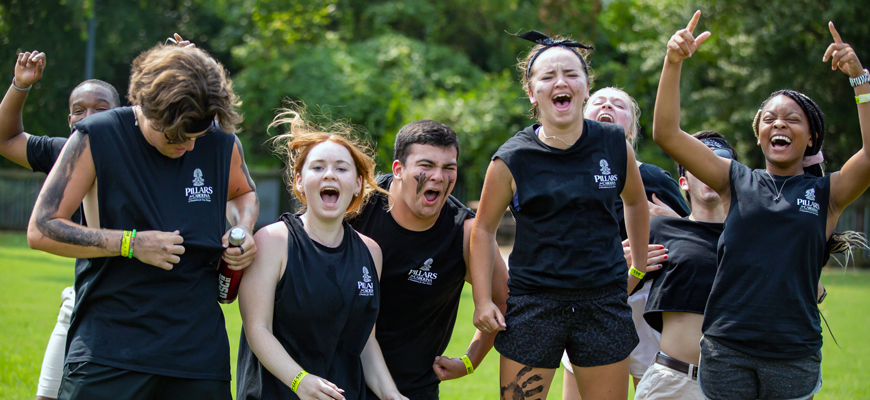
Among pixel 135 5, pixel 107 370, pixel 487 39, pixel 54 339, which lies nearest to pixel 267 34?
pixel 135 5

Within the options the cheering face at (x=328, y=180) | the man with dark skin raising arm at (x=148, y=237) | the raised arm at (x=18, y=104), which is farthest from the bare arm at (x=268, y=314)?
the raised arm at (x=18, y=104)

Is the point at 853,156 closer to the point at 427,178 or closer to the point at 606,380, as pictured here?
the point at 606,380

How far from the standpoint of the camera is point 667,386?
13.3 ft

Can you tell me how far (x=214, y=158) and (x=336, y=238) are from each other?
28.7 inches

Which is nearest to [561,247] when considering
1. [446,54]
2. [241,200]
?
[241,200]

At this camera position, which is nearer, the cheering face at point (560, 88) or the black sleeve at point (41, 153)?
the cheering face at point (560, 88)

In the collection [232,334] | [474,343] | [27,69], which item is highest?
[27,69]

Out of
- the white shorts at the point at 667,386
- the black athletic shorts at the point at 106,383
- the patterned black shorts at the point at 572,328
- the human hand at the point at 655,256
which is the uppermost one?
the human hand at the point at 655,256

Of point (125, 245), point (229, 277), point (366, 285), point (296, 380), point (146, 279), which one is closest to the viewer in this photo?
point (125, 245)

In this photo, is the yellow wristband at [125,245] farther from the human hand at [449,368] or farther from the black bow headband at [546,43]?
the black bow headband at [546,43]

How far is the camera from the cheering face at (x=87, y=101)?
466cm

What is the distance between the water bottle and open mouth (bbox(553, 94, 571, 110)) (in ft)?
5.56

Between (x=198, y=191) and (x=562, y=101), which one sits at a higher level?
(x=562, y=101)

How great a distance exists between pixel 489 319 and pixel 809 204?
1674 mm
